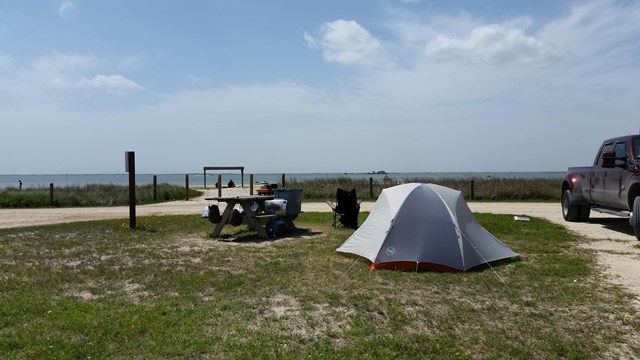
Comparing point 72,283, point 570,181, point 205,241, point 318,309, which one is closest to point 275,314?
point 318,309

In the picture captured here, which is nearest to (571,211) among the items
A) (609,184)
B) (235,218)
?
(609,184)

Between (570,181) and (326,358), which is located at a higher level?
(570,181)

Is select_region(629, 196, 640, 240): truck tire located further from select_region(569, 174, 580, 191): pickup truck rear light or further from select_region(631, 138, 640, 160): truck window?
select_region(569, 174, 580, 191): pickup truck rear light

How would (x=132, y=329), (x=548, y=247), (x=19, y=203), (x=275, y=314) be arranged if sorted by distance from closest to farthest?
(x=132, y=329), (x=275, y=314), (x=548, y=247), (x=19, y=203)

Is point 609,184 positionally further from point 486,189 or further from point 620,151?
point 486,189

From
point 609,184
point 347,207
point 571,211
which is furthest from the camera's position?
point 571,211

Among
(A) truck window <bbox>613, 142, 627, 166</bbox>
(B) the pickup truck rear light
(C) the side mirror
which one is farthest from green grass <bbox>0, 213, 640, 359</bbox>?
(B) the pickup truck rear light

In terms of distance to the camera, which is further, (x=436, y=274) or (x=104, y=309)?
(x=436, y=274)

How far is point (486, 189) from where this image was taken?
2738 centimetres

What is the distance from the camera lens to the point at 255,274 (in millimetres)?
8172

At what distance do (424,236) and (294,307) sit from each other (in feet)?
10.5

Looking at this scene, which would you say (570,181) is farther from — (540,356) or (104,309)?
(104,309)

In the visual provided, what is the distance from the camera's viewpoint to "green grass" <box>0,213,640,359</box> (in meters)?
5.13

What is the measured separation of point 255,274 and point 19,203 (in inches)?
798
